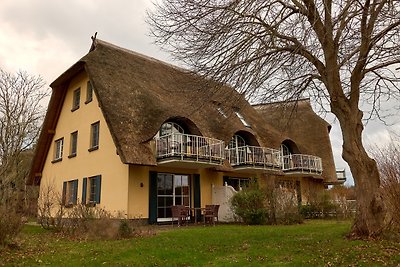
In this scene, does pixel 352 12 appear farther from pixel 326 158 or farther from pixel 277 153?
pixel 326 158

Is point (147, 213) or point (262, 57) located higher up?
point (262, 57)

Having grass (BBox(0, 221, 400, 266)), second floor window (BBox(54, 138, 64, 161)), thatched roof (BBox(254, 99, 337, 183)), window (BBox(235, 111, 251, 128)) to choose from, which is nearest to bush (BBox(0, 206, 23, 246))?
grass (BBox(0, 221, 400, 266))

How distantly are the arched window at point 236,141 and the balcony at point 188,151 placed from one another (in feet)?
10.9

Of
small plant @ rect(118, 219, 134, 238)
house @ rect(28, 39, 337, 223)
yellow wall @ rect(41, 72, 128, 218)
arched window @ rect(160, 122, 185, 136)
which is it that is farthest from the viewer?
arched window @ rect(160, 122, 185, 136)

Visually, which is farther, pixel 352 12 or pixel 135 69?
pixel 135 69

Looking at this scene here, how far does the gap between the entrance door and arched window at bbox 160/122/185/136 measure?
6.70ft

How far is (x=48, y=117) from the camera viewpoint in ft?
70.2

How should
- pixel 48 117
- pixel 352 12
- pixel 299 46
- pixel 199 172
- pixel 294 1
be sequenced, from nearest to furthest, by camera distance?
pixel 352 12
pixel 299 46
pixel 294 1
pixel 199 172
pixel 48 117

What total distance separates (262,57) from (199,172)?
9.60 meters

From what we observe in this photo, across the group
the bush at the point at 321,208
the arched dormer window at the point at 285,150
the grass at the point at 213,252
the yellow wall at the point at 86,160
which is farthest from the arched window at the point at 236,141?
the grass at the point at 213,252

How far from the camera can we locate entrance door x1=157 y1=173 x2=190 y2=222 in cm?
1642

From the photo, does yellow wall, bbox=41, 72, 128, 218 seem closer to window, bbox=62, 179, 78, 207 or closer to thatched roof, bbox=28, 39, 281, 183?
window, bbox=62, 179, 78, 207

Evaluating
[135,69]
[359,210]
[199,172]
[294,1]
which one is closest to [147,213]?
[199,172]

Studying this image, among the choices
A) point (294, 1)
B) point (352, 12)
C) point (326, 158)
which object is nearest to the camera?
point (352, 12)
